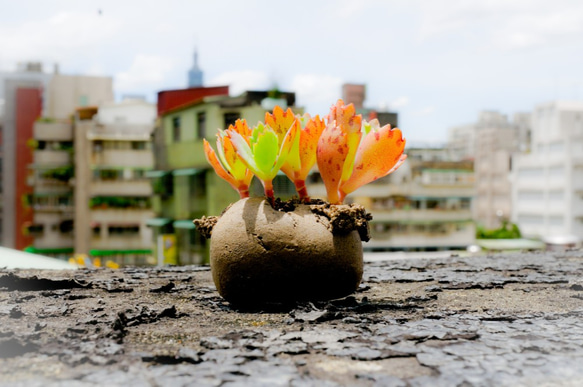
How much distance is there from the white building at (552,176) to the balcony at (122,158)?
92.0ft

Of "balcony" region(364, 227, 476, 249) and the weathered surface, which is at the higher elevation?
the weathered surface

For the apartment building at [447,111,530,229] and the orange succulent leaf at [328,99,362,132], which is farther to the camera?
the apartment building at [447,111,530,229]

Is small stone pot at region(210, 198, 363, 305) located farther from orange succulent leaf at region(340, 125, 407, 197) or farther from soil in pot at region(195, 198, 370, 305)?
orange succulent leaf at region(340, 125, 407, 197)

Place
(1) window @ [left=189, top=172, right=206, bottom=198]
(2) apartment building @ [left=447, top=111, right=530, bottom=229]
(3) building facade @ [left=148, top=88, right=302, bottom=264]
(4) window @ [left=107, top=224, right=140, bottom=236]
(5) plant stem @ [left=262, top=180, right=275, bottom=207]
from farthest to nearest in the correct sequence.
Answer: (2) apartment building @ [left=447, top=111, right=530, bottom=229] < (4) window @ [left=107, top=224, right=140, bottom=236] < (1) window @ [left=189, top=172, right=206, bottom=198] < (3) building facade @ [left=148, top=88, right=302, bottom=264] < (5) plant stem @ [left=262, top=180, right=275, bottom=207]

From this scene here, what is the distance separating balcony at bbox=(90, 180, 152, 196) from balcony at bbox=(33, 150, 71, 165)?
8.82 feet

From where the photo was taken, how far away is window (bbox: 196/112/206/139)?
27094 mm

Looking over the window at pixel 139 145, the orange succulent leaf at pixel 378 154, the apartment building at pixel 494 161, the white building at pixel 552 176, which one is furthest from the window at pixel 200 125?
the apartment building at pixel 494 161

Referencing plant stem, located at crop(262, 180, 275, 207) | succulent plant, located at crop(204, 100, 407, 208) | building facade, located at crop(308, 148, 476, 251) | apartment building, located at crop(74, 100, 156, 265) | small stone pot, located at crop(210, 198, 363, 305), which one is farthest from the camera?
building facade, located at crop(308, 148, 476, 251)

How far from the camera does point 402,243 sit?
38.3 m

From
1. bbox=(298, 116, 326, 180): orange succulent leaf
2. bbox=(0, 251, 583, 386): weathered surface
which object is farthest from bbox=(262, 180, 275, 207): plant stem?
bbox=(0, 251, 583, 386): weathered surface

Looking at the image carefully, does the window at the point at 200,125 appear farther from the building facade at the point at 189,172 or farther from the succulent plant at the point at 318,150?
the succulent plant at the point at 318,150

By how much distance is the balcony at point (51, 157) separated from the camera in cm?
3884

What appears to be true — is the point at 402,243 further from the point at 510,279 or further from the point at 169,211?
the point at 510,279

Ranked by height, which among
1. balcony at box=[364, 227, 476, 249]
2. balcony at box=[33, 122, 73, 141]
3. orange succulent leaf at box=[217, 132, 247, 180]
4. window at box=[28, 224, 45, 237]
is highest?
balcony at box=[33, 122, 73, 141]
